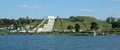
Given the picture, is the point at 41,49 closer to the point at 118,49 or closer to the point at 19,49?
the point at 19,49

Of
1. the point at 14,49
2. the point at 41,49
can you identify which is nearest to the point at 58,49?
the point at 41,49

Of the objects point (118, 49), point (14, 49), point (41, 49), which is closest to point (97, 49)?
point (118, 49)

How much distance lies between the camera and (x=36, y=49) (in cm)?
7912

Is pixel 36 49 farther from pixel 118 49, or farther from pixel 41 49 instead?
pixel 118 49

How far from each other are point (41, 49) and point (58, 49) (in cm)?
356

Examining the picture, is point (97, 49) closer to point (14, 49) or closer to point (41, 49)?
point (41, 49)

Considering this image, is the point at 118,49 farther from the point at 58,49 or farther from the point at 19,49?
the point at 19,49

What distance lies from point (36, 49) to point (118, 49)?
1676 cm

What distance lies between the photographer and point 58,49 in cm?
7838

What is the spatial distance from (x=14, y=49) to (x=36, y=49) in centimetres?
459

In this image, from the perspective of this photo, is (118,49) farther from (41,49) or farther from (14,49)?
(14,49)

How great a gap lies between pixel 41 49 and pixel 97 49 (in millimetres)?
11488

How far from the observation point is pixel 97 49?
77.9m

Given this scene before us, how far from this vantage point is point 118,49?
2982 inches
